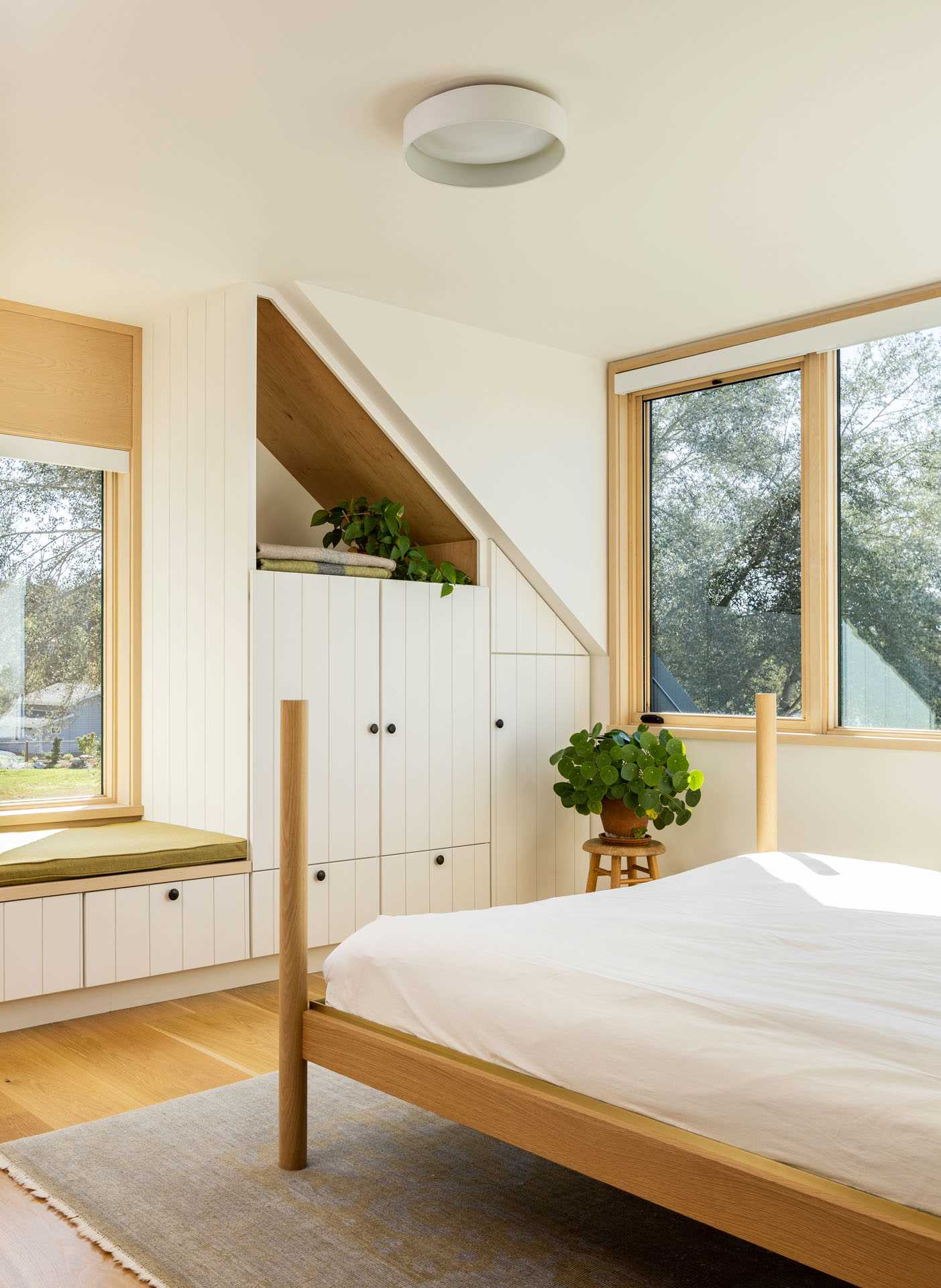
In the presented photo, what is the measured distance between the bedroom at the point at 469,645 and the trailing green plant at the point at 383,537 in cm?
2

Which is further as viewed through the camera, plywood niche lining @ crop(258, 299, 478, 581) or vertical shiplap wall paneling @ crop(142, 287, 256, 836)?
plywood niche lining @ crop(258, 299, 478, 581)

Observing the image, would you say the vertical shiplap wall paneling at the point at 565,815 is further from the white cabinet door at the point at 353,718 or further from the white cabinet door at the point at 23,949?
the white cabinet door at the point at 23,949

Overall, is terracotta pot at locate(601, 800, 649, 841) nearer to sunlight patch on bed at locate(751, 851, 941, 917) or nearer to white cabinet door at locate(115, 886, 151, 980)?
sunlight patch on bed at locate(751, 851, 941, 917)

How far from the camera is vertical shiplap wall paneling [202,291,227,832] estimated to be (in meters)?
3.95

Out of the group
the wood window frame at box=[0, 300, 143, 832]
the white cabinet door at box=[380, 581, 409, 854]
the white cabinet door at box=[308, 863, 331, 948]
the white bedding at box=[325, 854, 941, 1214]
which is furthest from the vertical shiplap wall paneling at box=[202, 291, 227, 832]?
the white bedding at box=[325, 854, 941, 1214]

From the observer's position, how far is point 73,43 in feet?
8.04

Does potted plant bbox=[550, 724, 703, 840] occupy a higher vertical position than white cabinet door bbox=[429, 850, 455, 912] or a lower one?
higher

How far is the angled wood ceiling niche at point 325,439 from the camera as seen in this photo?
13.7 feet

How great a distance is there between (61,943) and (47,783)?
97cm

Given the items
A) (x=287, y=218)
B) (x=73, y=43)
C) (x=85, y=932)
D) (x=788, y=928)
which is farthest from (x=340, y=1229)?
(x=287, y=218)

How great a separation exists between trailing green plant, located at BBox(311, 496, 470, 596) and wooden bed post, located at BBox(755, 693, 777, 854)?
4.23 feet

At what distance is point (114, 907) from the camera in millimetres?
3504

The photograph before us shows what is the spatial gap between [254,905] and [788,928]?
2066 mm

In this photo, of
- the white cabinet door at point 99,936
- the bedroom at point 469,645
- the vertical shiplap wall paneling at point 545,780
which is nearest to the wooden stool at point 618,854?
the bedroom at point 469,645
